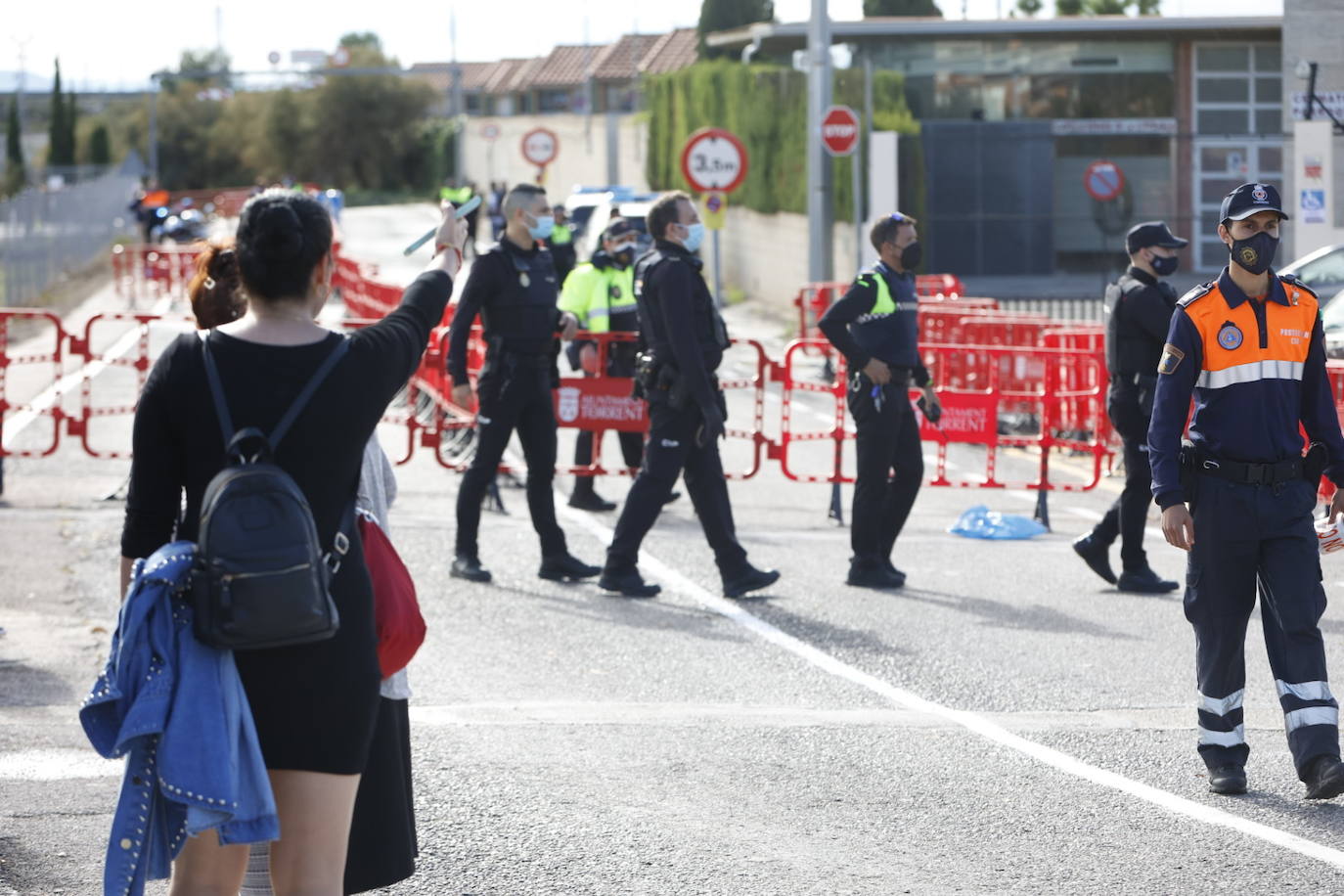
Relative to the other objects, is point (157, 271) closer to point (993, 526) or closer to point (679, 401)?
point (993, 526)

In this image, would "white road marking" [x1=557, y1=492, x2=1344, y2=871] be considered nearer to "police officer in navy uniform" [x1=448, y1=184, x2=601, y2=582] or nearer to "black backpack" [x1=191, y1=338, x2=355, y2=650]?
"police officer in navy uniform" [x1=448, y1=184, x2=601, y2=582]

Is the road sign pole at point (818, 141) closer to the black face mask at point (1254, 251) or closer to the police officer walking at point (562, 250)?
the police officer walking at point (562, 250)

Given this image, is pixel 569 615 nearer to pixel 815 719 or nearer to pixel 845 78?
pixel 815 719

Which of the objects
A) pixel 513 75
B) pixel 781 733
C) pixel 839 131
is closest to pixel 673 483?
pixel 781 733

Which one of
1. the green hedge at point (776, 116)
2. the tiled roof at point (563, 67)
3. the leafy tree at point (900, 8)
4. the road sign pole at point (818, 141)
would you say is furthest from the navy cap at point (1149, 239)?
the tiled roof at point (563, 67)

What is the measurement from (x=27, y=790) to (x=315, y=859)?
3015mm

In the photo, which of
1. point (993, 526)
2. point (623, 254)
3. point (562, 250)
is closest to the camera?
point (993, 526)

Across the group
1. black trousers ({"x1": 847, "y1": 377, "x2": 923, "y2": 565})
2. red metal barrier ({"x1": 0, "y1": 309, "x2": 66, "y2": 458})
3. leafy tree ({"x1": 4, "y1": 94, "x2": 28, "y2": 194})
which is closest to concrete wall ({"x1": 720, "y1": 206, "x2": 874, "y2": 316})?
red metal barrier ({"x1": 0, "y1": 309, "x2": 66, "y2": 458})

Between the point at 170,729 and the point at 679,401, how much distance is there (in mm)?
6372

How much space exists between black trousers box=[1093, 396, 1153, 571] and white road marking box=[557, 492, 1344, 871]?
6.48 ft

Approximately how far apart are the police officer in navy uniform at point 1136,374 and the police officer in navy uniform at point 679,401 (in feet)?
5.69

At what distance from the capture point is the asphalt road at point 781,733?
5621 millimetres

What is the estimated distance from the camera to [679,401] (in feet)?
32.2

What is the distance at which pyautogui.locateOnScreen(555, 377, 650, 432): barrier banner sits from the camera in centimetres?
1331
